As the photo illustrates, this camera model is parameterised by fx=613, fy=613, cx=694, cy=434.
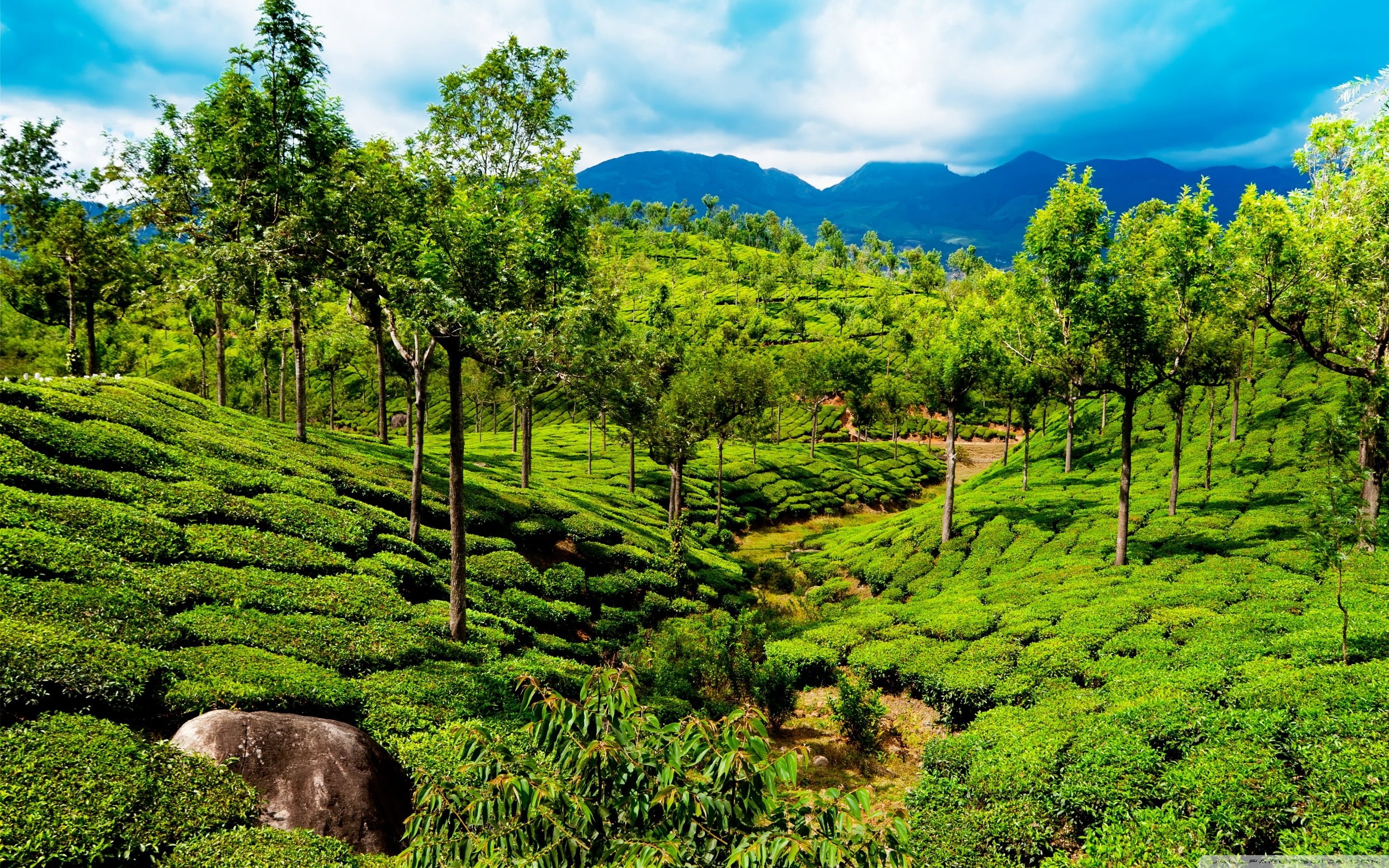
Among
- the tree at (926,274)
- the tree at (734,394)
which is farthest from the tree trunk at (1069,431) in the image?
the tree at (926,274)

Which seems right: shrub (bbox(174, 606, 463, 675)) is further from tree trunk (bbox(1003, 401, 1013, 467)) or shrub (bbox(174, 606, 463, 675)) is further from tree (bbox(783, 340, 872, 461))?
tree (bbox(783, 340, 872, 461))

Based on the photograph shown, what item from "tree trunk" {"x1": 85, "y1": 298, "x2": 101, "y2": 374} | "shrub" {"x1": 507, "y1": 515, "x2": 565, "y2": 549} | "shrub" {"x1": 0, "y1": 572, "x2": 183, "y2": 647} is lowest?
"shrub" {"x1": 507, "y1": 515, "x2": 565, "y2": 549}

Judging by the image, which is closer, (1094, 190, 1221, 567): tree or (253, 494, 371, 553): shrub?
(253, 494, 371, 553): shrub

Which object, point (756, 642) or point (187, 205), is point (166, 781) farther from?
point (187, 205)

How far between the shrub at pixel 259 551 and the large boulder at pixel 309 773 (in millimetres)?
6626

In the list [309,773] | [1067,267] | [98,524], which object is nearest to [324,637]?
[309,773]

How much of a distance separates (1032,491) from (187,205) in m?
45.8

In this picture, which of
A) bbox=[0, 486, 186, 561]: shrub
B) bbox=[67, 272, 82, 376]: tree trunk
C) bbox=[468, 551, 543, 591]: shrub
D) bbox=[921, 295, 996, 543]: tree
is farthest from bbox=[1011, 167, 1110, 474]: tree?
bbox=[67, 272, 82, 376]: tree trunk

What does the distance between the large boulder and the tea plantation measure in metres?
0.41

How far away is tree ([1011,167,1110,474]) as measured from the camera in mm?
22750

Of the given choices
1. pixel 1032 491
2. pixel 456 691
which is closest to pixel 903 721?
pixel 456 691

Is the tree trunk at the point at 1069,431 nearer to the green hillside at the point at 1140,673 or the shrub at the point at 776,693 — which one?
the green hillside at the point at 1140,673

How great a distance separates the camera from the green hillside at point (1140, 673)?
9562 mm

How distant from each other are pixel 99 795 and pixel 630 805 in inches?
328
